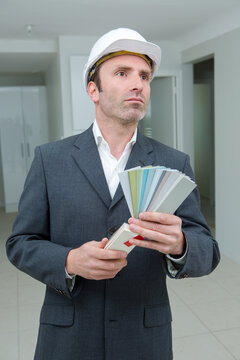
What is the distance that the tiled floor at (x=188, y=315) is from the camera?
2.71 m

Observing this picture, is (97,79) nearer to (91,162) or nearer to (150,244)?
(91,162)

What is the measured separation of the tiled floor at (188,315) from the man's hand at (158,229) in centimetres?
208

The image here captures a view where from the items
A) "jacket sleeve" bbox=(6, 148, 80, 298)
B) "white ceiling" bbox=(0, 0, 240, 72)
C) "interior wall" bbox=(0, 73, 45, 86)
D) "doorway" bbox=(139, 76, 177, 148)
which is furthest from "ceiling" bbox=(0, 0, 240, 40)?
"interior wall" bbox=(0, 73, 45, 86)

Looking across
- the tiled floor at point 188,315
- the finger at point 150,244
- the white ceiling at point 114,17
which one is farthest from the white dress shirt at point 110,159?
the white ceiling at point 114,17

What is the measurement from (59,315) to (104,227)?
30cm

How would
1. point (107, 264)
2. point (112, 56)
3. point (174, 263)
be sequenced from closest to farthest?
point (107, 264)
point (174, 263)
point (112, 56)

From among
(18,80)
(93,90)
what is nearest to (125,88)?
(93,90)

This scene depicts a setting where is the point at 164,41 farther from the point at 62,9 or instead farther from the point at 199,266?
the point at 199,266

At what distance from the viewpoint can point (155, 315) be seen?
1151 mm

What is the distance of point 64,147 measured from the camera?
3.97 feet

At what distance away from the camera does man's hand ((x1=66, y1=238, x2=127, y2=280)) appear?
87 centimetres

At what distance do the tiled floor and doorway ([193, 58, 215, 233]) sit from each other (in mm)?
3351

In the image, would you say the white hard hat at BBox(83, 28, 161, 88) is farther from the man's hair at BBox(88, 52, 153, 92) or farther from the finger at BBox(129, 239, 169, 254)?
the finger at BBox(129, 239, 169, 254)

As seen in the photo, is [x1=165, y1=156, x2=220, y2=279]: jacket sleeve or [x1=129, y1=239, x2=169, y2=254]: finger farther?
[x1=165, y1=156, x2=220, y2=279]: jacket sleeve
